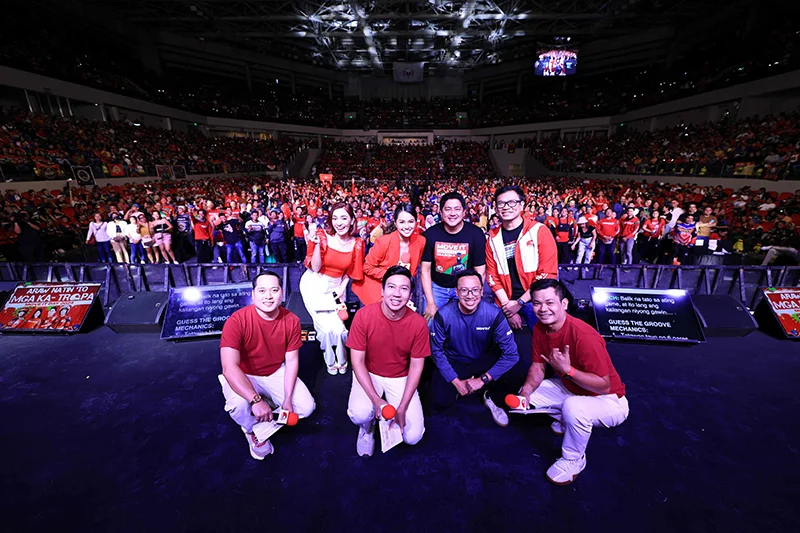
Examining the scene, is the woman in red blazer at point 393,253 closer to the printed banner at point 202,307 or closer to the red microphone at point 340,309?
the red microphone at point 340,309

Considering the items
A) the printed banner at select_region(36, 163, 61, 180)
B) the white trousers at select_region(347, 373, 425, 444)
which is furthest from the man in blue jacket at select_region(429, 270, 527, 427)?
the printed banner at select_region(36, 163, 61, 180)

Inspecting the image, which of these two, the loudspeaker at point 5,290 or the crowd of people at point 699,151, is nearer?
the loudspeaker at point 5,290

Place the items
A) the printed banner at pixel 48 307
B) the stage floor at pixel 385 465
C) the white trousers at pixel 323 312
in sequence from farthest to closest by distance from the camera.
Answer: the printed banner at pixel 48 307, the white trousers at pixel 323 312, the stage floor at pixel 385 465

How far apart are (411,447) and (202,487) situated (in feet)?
6.09

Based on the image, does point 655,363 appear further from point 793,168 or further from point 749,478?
point 793,168

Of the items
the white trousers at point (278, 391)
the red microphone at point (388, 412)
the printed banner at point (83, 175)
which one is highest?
the printed banner at point (83, 175)

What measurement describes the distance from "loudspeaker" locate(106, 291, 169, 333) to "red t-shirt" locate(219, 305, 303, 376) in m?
3.20

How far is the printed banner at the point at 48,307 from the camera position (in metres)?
5.18

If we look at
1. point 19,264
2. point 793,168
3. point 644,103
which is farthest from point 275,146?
point 793,168

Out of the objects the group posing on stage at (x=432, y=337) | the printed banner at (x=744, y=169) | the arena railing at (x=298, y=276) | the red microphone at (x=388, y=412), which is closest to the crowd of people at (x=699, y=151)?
the printed banner at (x=744, y=169)

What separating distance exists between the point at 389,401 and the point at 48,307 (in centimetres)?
614

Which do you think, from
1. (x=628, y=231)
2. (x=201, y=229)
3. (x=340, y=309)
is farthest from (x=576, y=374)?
(x=201, y=229)

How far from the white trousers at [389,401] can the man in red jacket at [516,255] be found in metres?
1.48

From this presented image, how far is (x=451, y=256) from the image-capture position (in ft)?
12.3
